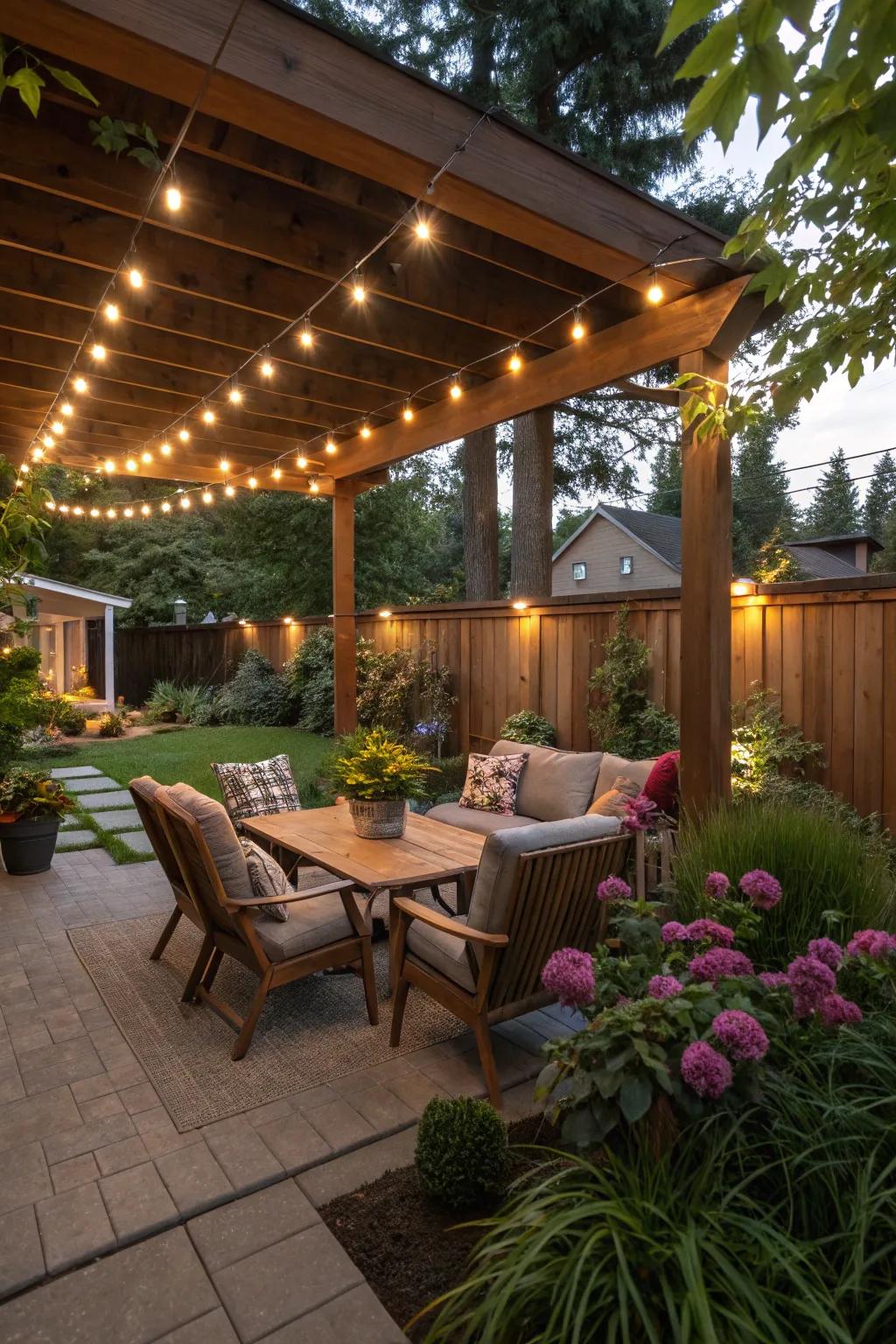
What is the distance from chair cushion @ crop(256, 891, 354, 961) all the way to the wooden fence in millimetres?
3068

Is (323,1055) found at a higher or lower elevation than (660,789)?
lower

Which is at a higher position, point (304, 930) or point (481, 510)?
point (481, 510)

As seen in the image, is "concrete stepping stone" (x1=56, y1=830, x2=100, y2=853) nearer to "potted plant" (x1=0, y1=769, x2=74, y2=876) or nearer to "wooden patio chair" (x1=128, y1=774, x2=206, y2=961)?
"potted plant" (x1=0, y1=769, x2=74, y2=876)

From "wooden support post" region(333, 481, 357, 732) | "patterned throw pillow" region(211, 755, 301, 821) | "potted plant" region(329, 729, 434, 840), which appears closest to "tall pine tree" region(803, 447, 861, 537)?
"wooden support post" region(333, 481, 357, 732)

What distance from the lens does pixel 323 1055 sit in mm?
2910

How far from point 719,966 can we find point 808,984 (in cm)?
18

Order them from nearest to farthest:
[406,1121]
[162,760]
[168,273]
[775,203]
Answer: [775,203]
[406,1121]
[168,273]
[162,760]

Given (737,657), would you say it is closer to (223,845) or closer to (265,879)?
(265,879)

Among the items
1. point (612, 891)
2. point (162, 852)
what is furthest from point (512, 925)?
point (162, 852)

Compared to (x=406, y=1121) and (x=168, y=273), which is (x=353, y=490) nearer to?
(x=168, y=273)

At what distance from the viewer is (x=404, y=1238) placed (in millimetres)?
1976

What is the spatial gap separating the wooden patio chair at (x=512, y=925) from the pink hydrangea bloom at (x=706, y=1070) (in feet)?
3.61

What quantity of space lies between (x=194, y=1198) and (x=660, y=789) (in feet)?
9.41

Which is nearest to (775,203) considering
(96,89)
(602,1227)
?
(602,1227)
